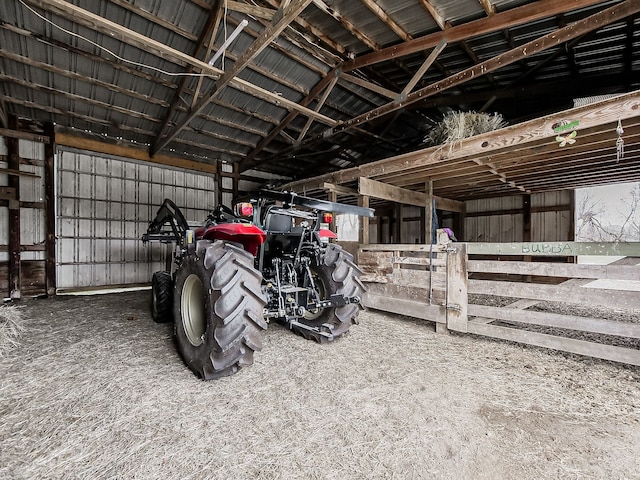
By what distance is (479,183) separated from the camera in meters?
6.19

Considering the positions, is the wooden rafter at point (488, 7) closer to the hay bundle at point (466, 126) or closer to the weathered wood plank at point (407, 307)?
the hay bundle at point (466, 126)

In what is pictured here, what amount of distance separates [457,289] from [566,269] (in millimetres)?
1090

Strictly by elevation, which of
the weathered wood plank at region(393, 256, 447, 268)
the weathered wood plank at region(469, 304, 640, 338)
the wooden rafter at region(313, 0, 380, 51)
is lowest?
the weathered wood plank at region(469, 304, 640, 338)

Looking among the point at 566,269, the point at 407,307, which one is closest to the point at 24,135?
the point at 407,307

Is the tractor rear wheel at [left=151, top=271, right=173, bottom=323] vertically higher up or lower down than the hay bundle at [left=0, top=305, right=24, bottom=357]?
higher up

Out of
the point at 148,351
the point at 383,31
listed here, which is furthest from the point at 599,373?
the point at 383,31

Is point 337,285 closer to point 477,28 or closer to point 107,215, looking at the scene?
point 477,28

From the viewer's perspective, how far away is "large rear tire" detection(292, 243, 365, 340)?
313 centimetres

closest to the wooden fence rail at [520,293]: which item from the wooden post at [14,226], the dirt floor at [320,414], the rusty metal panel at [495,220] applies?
the dirt floor at [320,414]

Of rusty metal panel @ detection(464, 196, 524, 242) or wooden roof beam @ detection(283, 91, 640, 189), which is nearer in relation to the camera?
wooden roof beam @ detection(283, 91, 640, 189)

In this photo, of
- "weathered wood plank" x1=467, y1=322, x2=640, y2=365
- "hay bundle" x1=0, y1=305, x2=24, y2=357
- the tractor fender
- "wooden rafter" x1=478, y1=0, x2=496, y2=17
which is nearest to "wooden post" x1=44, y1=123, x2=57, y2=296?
"hay bundle" x1=0, y1=305, x2=24, y2=357

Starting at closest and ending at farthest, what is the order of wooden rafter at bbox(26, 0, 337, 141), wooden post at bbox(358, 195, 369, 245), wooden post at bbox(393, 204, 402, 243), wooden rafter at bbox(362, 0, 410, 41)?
wooden rafter at bbox(26, 0, 337, 141) < wooden rafter at bbox(362, 0, 410, 41) < wooden post at bbox(358, 195, 369, 245) < wooden post at bbox(393, 204, 402, 243)

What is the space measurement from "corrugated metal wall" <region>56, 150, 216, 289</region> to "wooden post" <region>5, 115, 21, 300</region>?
64 cm

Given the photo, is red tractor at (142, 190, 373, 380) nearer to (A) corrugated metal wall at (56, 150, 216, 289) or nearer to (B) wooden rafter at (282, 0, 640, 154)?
(B) wooden rafter at (282, 0, 640, 154)
